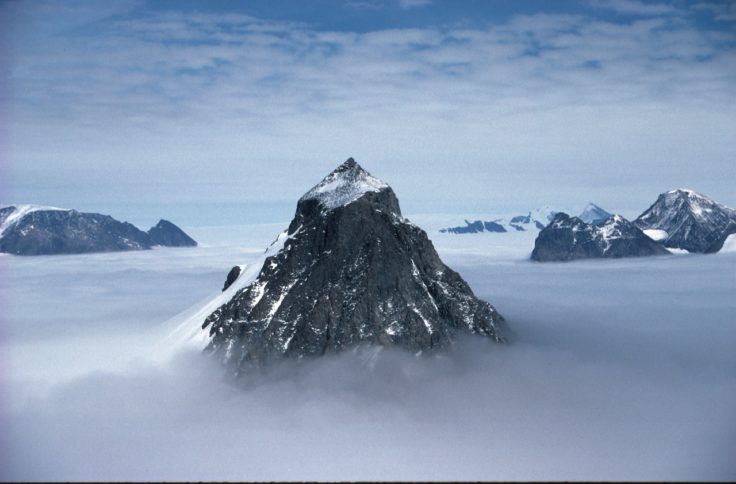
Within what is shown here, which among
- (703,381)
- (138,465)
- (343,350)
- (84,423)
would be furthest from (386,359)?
(703,381)

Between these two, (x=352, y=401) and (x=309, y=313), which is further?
(x=309, y=313)

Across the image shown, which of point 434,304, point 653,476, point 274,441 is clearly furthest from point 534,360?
point 274,441

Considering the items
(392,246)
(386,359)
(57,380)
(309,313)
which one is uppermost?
(392,246)

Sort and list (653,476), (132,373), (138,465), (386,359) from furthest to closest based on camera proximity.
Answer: (132,373), (386,359), (138,465), (653,476)

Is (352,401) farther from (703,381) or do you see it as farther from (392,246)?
(703,381)

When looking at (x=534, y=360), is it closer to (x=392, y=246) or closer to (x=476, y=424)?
(x=476, y=424)

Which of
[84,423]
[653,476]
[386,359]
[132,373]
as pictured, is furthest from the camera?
[132,373]

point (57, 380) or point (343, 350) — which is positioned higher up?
point (343, 350)
